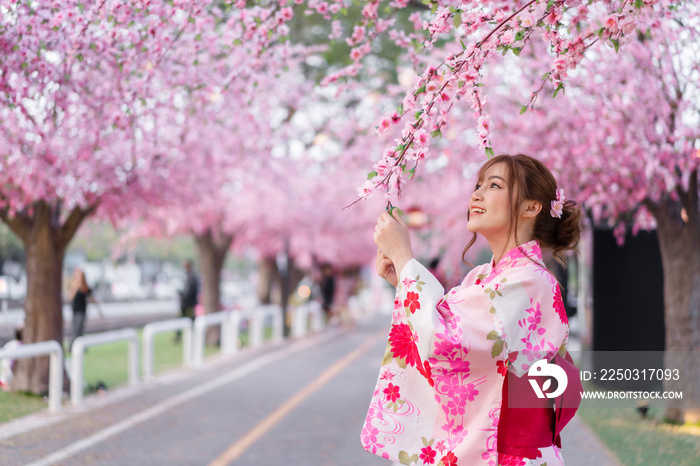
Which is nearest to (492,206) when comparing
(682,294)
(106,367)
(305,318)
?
(682,294)

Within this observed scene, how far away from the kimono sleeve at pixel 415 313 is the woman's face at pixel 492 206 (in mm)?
314

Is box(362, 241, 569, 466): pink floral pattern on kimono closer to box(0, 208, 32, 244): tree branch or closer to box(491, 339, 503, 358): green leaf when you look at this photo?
box(491, 339, 503, 358): green leaf

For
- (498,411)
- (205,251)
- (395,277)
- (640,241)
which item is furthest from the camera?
(205,251)

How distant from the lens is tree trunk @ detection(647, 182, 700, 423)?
9125mm

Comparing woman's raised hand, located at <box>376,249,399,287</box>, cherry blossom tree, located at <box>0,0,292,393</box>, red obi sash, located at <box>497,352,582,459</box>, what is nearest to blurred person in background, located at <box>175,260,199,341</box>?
cherry blossom tree, located at <box>0,0,292,393</box>

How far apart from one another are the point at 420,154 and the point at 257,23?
277 centimetres

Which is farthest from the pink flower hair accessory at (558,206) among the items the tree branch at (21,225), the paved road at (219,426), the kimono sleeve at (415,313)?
the tree branch at (21,225)

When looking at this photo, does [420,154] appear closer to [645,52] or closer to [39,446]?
[39,446]

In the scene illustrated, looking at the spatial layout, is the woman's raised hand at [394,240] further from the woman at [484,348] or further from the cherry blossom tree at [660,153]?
the cherry blossom tree at [660,153]

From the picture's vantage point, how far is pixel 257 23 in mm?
5508

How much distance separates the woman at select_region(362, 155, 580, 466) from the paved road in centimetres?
484

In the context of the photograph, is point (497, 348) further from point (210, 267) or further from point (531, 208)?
point (210, 267)

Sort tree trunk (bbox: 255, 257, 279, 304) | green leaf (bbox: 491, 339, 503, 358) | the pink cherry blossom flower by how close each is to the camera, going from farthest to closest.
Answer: tree trunk (bbox: 255, 257, 279, 304)
the pink cherry blossom flower
green leaf (bbox: 491, 339, 503, 358)

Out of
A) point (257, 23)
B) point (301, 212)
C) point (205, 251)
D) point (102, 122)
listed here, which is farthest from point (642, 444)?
point (301, 212)
